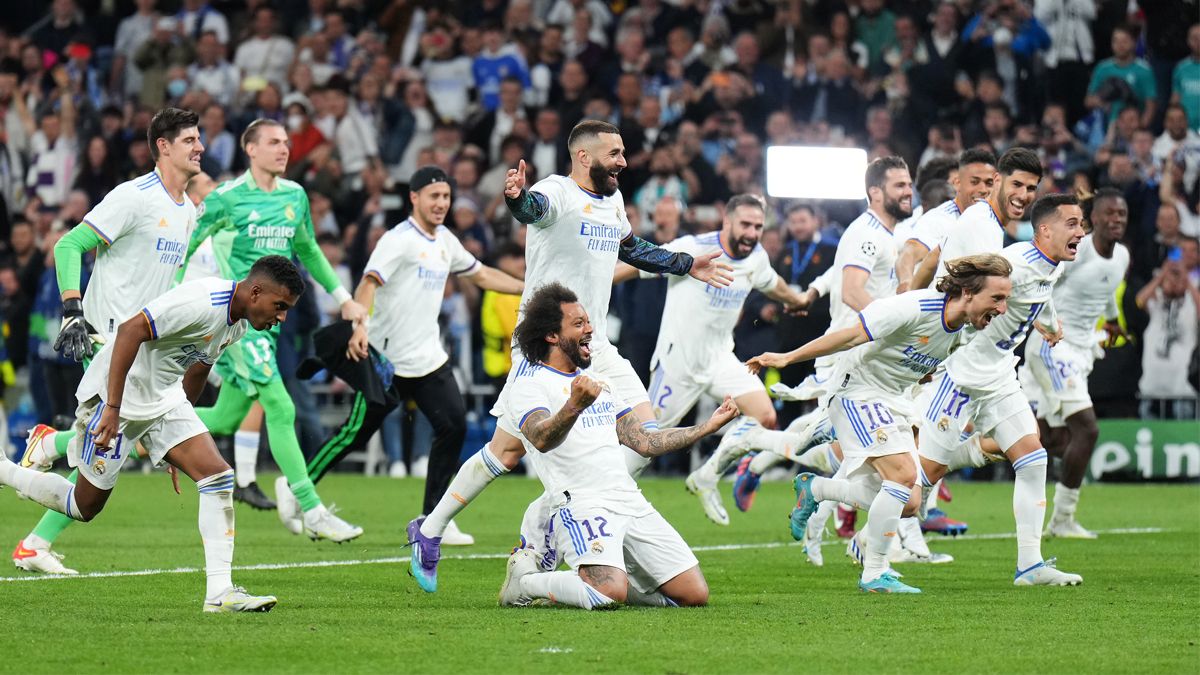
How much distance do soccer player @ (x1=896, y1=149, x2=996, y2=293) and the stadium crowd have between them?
5166 millimetres

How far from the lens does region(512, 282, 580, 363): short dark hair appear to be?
9.21 m

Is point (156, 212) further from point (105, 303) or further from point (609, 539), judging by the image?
point (609, 539)

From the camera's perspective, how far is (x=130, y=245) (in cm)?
1088

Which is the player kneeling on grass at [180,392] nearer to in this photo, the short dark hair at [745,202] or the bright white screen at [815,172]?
the short dark hair at [745,202]

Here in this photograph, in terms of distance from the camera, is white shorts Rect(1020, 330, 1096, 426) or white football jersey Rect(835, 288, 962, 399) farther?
white shorts Rect(1020, 330, 1096, 426)

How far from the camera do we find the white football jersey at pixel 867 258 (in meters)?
12.8

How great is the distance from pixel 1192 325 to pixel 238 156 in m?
12.2

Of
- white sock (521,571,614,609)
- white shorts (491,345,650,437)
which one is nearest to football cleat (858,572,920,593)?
white shorts (491,345,650,437)

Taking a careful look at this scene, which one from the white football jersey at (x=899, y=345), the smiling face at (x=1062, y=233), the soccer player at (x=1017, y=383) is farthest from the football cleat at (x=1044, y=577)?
the smiling face at (x=1062, y=233)

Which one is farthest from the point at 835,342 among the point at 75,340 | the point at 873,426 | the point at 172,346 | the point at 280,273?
the point at 75,340

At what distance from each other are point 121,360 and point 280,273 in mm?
837

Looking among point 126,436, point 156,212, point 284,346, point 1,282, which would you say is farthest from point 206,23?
point 126,436

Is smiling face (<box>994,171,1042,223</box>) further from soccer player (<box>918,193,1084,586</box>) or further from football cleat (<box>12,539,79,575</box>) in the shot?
football cleat (<box>12,539,79,575</box>)

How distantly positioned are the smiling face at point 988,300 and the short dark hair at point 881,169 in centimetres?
350
